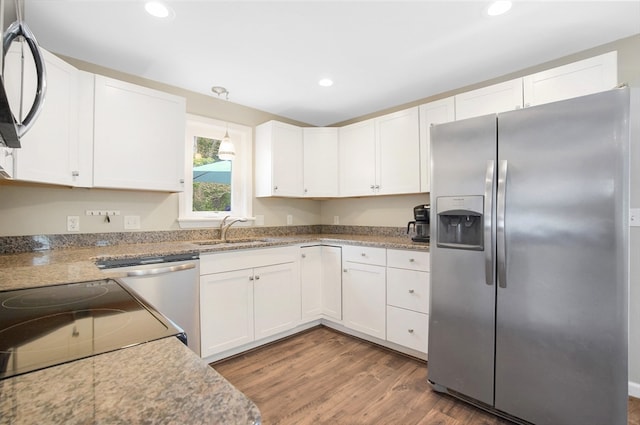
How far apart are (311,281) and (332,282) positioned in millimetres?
206

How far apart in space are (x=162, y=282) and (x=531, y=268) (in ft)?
7.22

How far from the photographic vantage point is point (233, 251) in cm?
239

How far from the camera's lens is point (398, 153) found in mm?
2854

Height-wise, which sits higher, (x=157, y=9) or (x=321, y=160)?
(x=157, y=9)

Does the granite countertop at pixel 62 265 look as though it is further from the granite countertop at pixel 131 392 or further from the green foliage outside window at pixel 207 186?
the granite countertop at pixel 131 392

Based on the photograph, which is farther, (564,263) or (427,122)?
(427,122)

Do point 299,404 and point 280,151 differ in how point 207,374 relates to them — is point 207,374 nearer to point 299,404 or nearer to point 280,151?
Answer: point 299,404

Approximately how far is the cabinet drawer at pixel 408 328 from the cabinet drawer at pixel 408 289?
0.18ft

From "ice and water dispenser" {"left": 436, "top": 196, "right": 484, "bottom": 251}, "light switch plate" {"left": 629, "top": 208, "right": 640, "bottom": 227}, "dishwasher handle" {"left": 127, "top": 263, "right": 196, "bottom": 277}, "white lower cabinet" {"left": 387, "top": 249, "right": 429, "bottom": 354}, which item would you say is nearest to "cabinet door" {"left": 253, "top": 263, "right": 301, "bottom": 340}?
"dishwasher handle" {"left": 127, "top": 263, "right": 196, "bottom": 277}

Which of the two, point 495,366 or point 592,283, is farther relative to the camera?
point 495,366

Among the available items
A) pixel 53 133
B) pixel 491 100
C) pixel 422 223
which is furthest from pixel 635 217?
pixel 53 133

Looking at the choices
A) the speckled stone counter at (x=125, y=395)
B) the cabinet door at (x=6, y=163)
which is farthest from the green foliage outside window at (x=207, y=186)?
the speckled stone counter at (x=125, y=395)

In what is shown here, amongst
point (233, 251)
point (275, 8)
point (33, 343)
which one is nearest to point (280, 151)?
point (233, 251)

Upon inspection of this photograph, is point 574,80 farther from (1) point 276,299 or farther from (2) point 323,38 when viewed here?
(1) point 276,299
